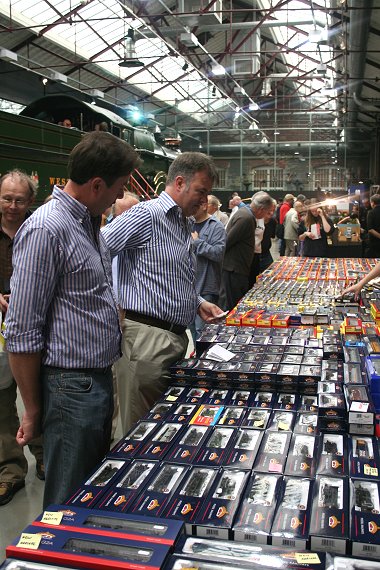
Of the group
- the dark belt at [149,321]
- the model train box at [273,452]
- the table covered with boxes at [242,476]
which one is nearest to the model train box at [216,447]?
the table covered with boxes at [242,476]

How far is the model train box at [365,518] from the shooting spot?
4.16ft

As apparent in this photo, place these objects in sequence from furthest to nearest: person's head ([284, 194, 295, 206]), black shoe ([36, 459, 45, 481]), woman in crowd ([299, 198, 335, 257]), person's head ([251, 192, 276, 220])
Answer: person's head ([284, 194, 295, 206]) → woman in crowd ([299, 198, 335, 257]) → person's head ([251, 192, 276, 220]) → black shoe ([36, 459, 45, 481])

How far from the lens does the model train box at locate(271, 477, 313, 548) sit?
132 centimetres

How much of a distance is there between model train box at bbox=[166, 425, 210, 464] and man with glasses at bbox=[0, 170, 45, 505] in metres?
1.53

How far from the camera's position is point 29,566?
4.11ft

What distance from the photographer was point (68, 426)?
1897 mm

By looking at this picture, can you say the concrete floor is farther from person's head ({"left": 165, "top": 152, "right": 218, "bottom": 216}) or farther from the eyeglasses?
person's head ({"left": 165, "top": 152, "right": 218, "bottom": 216})

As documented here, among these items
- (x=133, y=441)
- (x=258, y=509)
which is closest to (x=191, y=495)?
(x=258, y=509)

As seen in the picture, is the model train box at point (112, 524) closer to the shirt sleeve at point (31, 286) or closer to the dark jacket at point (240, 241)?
the shirt sleeve at point (31, 286)

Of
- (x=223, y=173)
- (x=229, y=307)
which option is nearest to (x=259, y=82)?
(x=223, y=173)

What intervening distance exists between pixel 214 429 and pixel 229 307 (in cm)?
402

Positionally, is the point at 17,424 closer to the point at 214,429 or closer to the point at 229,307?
the point at 214,429

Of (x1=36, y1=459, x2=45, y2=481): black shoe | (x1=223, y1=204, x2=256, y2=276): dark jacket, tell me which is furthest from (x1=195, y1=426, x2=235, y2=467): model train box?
(x1=223, y1=204, x2=256, y2=276): dark jacket

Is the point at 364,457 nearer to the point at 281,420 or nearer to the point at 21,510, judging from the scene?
the point at 281,420
